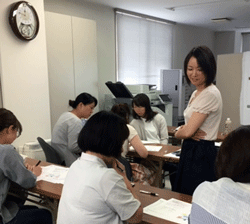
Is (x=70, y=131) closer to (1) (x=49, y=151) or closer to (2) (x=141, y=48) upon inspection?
(1) (x=49, y=151)

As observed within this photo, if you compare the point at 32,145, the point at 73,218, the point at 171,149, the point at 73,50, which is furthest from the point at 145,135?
the point at 73,218

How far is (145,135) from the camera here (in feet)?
11.7

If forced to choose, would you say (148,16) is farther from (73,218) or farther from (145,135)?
(73,218)

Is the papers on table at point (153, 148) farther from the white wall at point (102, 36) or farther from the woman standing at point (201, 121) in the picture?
the white wall at point (102, 36)

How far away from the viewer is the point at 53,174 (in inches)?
90.6

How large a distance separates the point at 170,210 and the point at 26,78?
99.1 inches

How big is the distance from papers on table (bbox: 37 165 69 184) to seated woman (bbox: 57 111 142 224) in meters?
0.81

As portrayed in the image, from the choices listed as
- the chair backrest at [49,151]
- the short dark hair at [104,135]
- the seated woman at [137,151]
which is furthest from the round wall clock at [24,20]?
the short dark hair at [104,135]

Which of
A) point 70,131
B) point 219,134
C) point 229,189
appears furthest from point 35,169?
point 219,134

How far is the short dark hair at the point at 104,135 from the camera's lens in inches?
53.2

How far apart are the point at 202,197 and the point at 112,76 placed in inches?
198

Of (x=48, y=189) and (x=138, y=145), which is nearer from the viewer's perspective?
(x=48, y=189)

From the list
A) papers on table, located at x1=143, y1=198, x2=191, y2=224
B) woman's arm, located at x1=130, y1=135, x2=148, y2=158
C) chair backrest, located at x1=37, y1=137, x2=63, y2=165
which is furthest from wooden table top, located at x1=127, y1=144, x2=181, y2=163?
papers on table, located at x1=143, y1=198, x2=191, y2=224

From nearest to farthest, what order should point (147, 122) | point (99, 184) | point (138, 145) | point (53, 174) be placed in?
point (99, 184)
point (53, 174)
point (138, 145)
point (147, 122)
